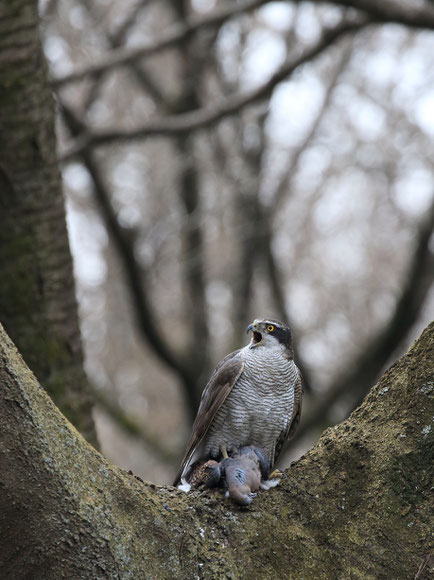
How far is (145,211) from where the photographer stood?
11.5 m

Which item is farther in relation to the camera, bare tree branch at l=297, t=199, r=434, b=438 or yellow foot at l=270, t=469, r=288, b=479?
bare tree branch at l=297, t=199, r=434, b=438

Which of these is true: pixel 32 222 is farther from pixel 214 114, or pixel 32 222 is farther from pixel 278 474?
pixel 214 114

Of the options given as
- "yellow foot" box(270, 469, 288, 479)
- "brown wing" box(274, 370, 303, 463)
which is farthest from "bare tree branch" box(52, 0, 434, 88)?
"yellow foot" box(270, 469, 288, 479)

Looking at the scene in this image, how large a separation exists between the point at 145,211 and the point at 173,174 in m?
2.03

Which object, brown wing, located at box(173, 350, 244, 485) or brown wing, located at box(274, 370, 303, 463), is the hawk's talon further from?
brown wing, located at box(274, 370, 303, 463)

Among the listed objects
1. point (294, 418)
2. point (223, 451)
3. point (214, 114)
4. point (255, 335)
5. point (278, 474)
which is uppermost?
point (214, 114)

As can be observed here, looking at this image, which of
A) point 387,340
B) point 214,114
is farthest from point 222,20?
point 387,340

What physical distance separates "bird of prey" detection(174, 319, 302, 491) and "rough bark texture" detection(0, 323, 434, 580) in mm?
798

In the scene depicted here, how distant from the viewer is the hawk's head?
3.69m

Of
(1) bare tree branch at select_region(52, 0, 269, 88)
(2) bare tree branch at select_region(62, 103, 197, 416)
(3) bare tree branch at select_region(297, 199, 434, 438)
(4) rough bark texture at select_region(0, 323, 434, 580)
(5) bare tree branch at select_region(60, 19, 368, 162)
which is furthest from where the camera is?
(2) bare tree branch at select_region(62, 103, 197, 416)

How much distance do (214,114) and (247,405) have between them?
358 cm

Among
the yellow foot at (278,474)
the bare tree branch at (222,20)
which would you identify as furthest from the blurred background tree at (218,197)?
the yellow foot at (278,474)

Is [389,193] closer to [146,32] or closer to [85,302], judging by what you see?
[146,32]

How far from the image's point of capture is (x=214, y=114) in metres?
6.39
